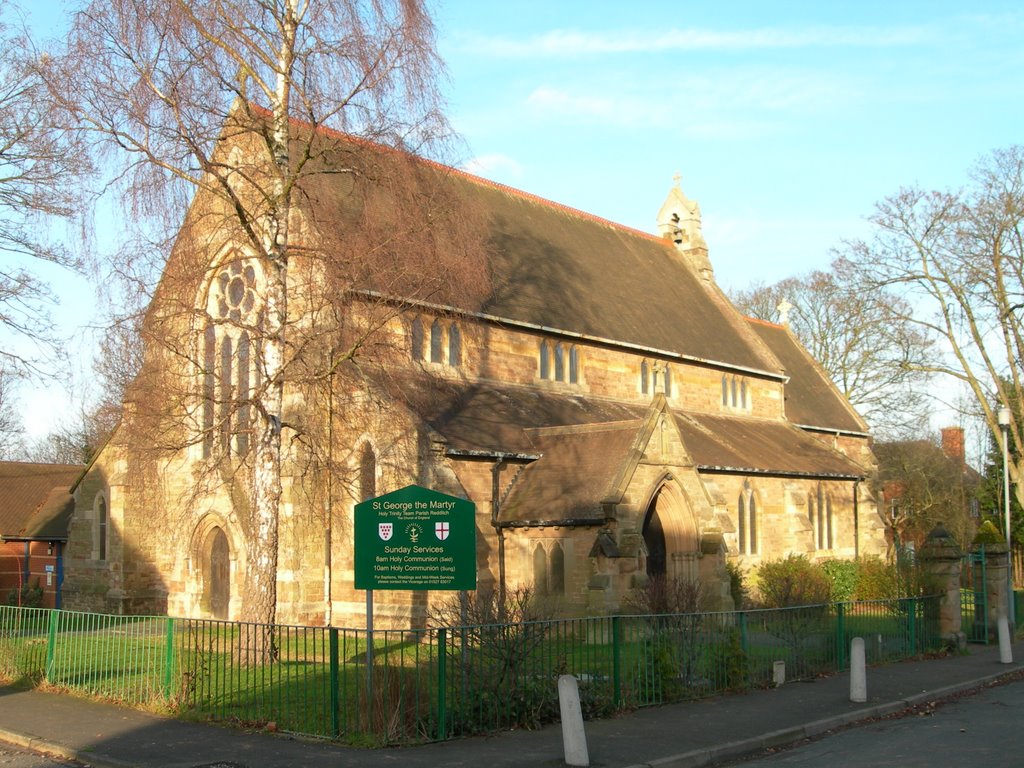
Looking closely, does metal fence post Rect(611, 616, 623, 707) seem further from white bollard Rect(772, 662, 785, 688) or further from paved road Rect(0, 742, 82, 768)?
paved road Rect(0, 742, 82, 768)

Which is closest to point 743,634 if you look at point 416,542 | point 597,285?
point 416,542

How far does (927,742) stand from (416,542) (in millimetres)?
6248

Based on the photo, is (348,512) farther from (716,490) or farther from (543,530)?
(716,490)

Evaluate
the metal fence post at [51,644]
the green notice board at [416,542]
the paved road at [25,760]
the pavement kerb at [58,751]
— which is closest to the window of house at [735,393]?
the metal fence post at [51,644]

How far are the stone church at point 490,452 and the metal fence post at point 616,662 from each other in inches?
246

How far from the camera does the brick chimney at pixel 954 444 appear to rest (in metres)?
54.0

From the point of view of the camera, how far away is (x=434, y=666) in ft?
38.0

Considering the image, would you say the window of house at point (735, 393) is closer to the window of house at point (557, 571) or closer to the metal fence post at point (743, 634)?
the window of house at point (557, 571)

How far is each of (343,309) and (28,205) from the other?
7.97 meters

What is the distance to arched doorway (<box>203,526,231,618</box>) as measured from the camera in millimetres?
24219

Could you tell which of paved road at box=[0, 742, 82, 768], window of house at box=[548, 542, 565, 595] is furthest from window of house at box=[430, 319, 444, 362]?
paved road at box=[0, 742, 82, 768]

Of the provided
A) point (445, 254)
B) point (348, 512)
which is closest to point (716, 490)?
point (348, 512)

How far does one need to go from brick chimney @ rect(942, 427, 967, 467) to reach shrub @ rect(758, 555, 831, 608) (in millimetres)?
28202

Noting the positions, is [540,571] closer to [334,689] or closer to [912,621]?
[912,621]
